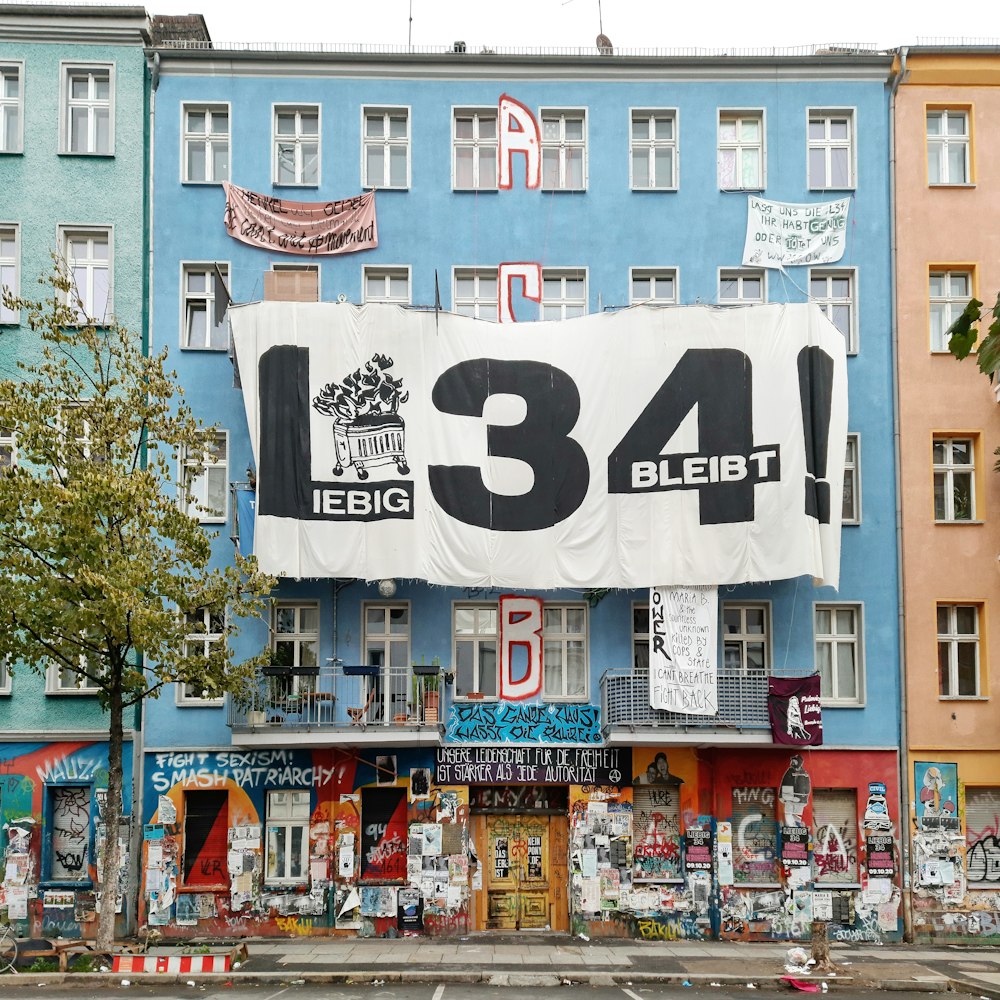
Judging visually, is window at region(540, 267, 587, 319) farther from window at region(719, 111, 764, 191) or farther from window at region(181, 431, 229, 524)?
window at region(181, 431, 229, 524)

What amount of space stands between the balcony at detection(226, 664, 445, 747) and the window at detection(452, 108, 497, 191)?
9732mm

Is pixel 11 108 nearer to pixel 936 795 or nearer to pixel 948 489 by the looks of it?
pixel 948 489

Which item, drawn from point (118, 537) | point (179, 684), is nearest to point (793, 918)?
point (179, 684)

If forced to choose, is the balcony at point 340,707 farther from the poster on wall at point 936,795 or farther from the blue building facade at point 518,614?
the poster on wall at point 936,795

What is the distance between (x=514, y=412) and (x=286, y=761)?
7788 mm

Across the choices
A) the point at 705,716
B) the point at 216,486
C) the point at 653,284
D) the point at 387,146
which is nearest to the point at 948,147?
the point at 653,284

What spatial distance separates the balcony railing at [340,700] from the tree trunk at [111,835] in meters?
2.44

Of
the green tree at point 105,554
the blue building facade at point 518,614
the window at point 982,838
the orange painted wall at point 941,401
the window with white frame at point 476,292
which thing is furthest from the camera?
the window with white frame at point 476,292

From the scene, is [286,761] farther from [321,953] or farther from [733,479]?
[733,479]

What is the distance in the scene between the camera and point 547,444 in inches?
912

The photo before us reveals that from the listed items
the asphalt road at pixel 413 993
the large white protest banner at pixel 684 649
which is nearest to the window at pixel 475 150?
the large white protest banner at pixel 684 649

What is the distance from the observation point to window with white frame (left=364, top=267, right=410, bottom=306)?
24.7m

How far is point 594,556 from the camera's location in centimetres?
2284

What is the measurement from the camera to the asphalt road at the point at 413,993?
57.7 ft
